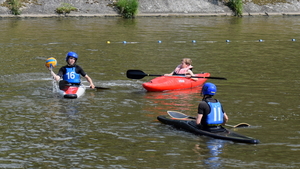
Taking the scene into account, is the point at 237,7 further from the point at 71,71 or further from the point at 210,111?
the point at 210,111

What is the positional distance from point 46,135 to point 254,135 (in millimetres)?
4365

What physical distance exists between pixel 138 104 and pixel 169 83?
2.30 metres

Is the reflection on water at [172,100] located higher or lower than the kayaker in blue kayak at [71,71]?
lower

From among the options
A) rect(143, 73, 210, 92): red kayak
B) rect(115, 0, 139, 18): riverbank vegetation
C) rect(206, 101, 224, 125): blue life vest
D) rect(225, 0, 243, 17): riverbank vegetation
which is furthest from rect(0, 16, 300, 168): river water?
rect(225, 0, 243, 17): riverbank vegetation

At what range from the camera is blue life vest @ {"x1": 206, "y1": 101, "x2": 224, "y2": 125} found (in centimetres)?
1034

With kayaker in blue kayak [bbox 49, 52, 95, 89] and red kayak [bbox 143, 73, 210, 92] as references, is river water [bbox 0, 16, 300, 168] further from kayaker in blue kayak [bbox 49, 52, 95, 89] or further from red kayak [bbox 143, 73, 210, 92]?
kayaker in blue kayak [bbox 49, 52, 95, 89]

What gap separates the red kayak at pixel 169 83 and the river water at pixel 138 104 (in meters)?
0.26

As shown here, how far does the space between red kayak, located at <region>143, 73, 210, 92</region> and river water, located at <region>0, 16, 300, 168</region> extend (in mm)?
259

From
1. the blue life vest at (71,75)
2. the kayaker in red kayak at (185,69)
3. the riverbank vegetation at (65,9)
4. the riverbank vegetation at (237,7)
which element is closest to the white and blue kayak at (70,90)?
the blue life vest at (71,75)

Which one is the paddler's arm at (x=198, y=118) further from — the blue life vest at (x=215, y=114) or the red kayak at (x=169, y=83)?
the red kayak at (x=169, y=83)

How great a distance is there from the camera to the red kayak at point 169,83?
15.3 meters

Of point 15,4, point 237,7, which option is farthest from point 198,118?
point 237,7

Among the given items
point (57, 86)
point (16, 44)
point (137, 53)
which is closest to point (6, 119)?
point (57, 86)

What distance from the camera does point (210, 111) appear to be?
33.9ft
